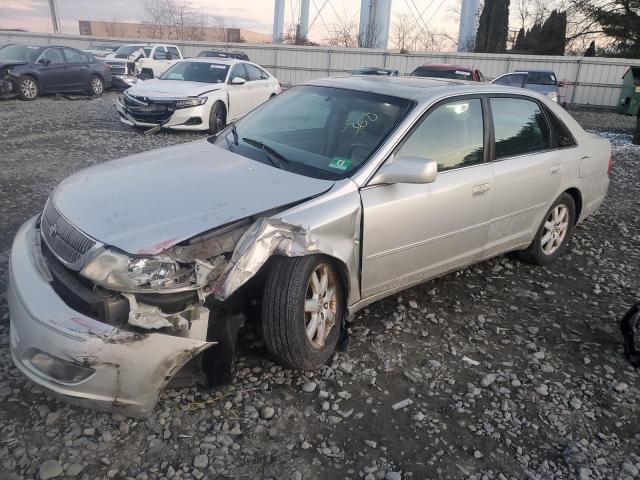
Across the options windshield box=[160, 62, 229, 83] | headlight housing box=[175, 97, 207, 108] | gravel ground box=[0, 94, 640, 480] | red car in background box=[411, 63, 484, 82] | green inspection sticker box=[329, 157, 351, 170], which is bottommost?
gravel ground box=[0, 94, 640, 480]

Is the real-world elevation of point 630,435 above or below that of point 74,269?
below

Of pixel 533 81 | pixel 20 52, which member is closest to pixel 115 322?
pixel 20 52

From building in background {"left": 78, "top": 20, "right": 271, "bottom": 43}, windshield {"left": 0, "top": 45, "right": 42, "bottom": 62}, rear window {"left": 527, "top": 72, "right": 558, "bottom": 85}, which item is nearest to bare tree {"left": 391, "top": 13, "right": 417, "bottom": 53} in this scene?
building in background {"left": 78, "top": 20, "right": 271, "bottom": 43}

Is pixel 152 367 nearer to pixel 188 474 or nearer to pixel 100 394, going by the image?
pixel 100 394

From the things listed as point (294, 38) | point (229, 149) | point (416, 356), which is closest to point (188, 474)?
point (416, 356)

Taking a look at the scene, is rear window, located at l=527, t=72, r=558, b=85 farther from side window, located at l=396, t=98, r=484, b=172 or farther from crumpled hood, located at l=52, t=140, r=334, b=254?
crumpled hood, located at l=52, t=140, r=334, b=254

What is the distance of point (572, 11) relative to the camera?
94.1 ft

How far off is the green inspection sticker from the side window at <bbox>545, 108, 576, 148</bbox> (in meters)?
2.21

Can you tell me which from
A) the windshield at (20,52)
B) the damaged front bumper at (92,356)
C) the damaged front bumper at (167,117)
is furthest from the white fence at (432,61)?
the damaged front bumper at (92,356)

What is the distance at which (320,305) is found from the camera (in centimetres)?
292

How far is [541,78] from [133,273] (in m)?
18.7

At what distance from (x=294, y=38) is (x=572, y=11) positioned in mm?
22751

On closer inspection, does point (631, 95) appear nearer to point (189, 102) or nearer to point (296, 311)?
point (189, 102)

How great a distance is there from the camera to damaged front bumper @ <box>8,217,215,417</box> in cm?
221
